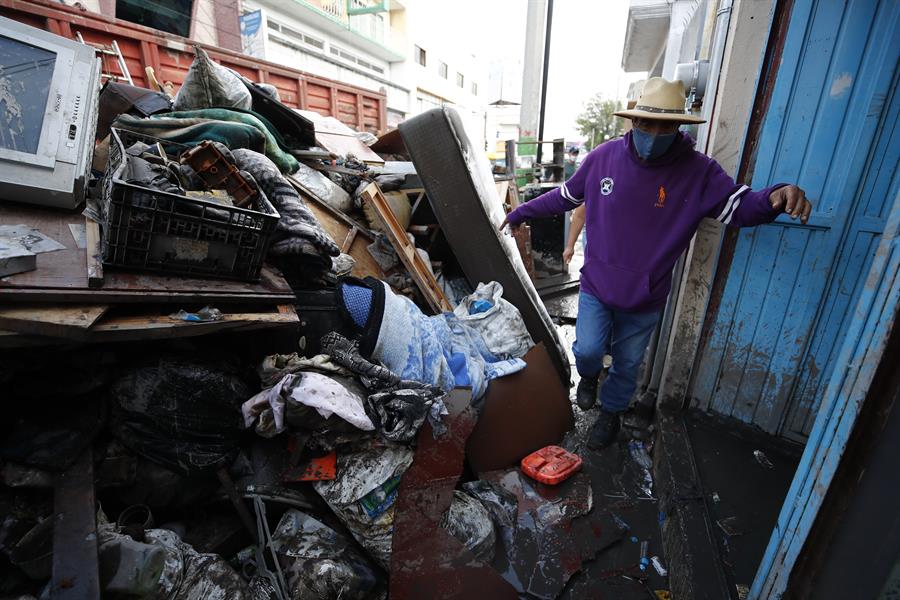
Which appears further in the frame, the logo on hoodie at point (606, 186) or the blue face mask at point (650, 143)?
the logo on hoodie at point (606, 186)

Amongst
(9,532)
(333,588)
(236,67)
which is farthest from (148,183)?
(236,67)

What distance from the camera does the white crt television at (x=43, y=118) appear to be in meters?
1.58

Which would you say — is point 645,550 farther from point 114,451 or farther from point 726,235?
point 114,451

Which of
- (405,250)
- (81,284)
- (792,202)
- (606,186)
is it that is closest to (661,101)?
(606,186)

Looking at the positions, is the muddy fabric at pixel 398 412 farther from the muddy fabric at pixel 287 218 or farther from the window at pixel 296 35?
the window at pixel 296 35

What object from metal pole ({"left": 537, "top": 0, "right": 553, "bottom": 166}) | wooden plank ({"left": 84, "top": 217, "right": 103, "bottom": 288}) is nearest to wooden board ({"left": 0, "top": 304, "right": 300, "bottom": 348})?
wooden plank ({"left": 84, "top": 217, "right": 103, "bottom": 288})

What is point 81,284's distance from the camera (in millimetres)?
1316

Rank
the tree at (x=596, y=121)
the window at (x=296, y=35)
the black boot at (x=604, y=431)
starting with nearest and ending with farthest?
the black boot at (x=604, y=431) < the window at (x=296, y=35) < the tree at (x=596, y=121)

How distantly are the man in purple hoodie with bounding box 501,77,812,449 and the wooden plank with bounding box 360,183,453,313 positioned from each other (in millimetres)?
778

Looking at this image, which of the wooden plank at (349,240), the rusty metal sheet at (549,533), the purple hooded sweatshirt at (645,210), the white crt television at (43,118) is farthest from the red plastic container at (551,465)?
the white crt television at (43,118)

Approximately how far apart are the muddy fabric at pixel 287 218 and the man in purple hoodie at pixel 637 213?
42.6 inches

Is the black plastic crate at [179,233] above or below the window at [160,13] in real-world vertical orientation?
below

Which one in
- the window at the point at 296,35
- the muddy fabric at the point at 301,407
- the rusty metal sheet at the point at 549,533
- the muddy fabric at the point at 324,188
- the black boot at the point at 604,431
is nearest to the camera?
the muddy fabric at the point at 301,407

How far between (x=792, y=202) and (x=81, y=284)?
97.1 inches
